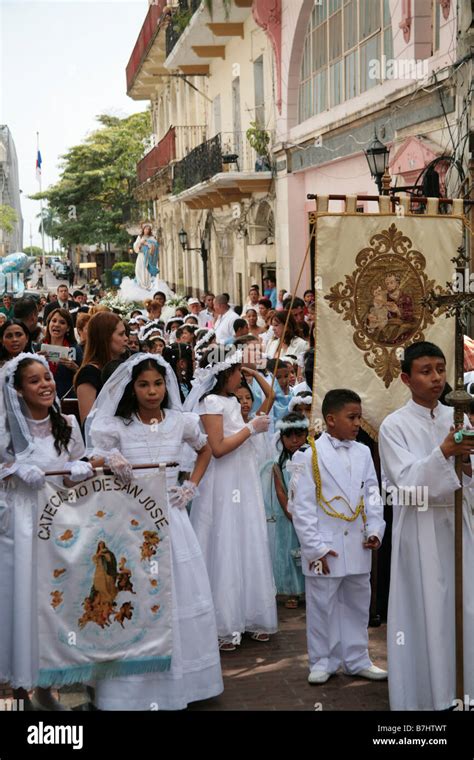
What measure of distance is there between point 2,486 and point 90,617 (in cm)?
83

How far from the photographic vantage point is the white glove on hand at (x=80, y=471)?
5.49m

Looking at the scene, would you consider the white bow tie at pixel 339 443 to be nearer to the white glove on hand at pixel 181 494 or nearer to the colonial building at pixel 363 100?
the white glove on hand at pixel 181 494

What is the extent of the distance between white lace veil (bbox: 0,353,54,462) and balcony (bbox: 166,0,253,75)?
1852 cm

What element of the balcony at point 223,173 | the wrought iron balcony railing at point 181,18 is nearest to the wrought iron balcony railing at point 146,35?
the wrought iron balcony railing at point 181,18

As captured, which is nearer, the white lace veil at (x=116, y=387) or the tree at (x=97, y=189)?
the white lace veil at (x=116, y=387)

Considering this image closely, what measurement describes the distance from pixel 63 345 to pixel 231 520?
353cm

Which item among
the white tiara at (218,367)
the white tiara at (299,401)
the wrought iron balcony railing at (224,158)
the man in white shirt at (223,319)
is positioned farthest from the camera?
the wrought iron balcony railing at (224,158)

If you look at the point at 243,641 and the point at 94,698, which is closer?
the point at 94,698

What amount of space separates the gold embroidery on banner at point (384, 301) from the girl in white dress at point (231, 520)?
1.00 meters

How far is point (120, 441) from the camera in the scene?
5863mm

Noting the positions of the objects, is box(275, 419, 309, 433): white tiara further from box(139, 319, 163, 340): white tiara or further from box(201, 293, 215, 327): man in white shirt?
box(201, 293, 215, 327): man in white shirt

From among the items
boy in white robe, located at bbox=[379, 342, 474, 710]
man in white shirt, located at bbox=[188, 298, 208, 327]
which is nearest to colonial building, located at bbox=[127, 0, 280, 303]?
man in white shirt, located at bbox=[188, 298, 208, 327]

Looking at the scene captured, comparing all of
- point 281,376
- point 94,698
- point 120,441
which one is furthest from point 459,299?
point 281,376
